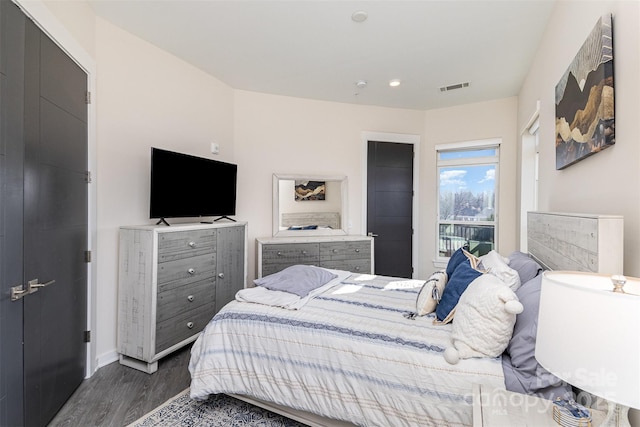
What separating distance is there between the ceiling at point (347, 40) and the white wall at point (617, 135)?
1.58ft

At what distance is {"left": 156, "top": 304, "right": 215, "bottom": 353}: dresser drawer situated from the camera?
7.88 feet

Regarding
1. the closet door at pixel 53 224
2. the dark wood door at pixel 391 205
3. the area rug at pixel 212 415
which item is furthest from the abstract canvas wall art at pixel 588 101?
the closet door at pixel 53 224

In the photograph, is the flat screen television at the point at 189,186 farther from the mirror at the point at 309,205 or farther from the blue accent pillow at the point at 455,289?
the blue accent pillow at the point at 455,289

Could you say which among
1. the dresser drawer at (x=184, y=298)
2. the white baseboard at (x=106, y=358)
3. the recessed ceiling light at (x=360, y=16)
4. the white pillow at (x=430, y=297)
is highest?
the recessed ceiling light at (x=360, y=16)

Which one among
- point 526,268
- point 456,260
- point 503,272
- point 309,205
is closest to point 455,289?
point 503,272

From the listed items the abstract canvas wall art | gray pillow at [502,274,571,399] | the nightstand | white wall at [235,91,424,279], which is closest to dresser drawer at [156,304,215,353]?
white wall at [235,91,424,279]

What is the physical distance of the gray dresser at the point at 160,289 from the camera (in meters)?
2.34

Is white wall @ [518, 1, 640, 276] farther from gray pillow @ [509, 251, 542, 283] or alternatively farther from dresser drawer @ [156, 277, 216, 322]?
dresser drawer @ [156, 277, 216, 322]

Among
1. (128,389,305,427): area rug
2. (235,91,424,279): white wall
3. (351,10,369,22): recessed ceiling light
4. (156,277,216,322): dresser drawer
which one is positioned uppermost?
(351,10,369,22): recessed ceiling light

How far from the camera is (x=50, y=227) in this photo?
184cm

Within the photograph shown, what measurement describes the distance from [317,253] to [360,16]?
8.39ft

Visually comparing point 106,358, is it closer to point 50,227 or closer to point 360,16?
point 50,227

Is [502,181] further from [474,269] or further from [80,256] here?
[80,256]

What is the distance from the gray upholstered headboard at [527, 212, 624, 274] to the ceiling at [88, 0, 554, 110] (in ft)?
5.63
